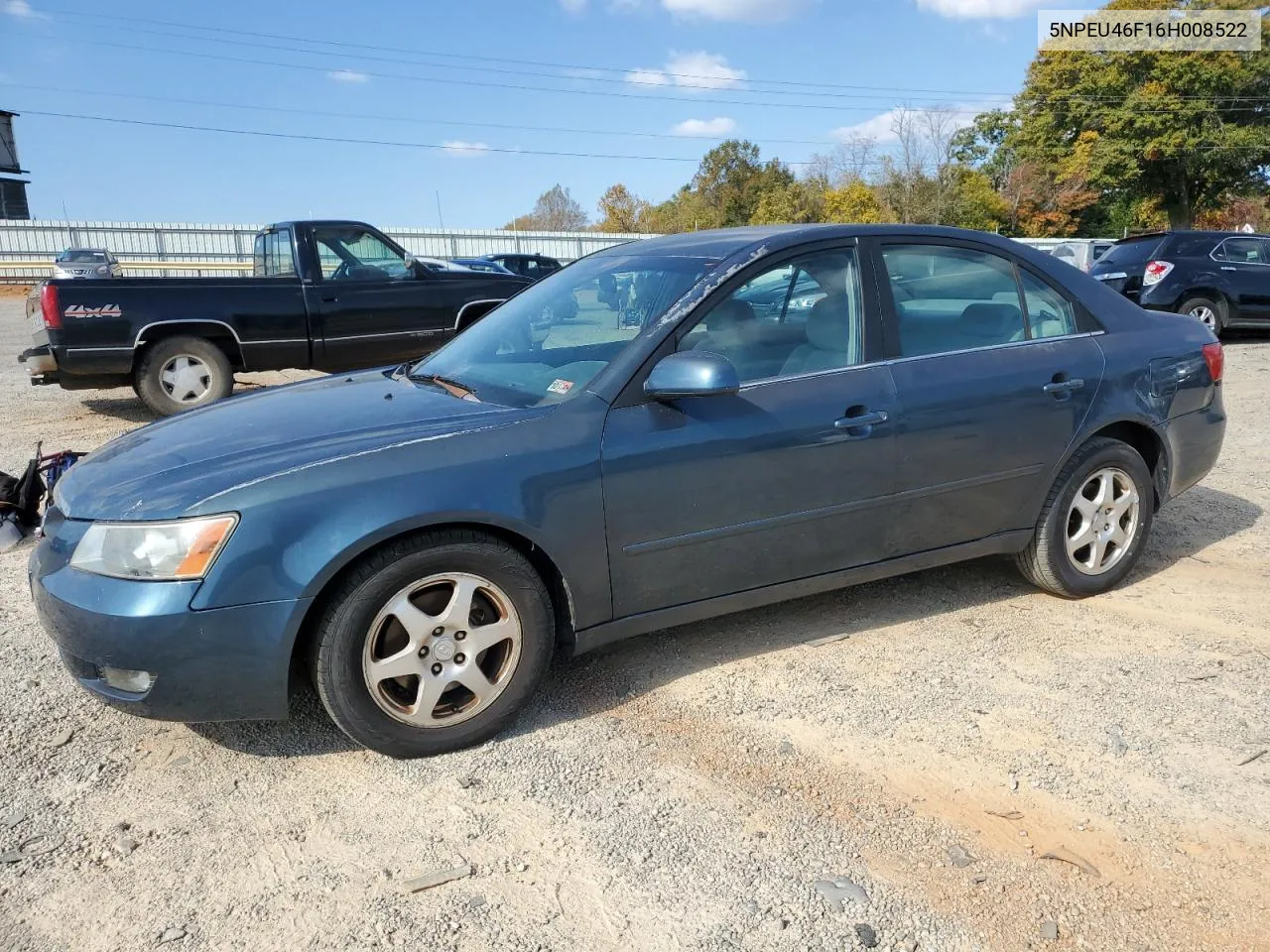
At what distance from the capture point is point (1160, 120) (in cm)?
4150

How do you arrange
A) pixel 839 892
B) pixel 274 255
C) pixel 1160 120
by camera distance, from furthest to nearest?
pixel 1160 120, pixel 274 255, pixel 839 892

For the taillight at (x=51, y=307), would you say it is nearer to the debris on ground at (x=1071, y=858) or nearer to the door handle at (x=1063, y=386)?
the door handle at (x=1063, y=386)

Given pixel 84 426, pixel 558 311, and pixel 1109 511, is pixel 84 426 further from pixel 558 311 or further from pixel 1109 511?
pixel 1109 511

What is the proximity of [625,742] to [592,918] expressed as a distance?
813 mm

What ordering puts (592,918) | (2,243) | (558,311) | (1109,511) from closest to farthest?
(592,918)
(558,311)
(1109,511)
(2,243)

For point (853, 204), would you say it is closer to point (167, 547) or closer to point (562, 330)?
point (562, 330)

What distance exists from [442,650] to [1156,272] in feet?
41.9

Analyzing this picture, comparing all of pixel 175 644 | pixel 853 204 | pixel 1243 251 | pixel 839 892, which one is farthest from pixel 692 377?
pixel 853 204

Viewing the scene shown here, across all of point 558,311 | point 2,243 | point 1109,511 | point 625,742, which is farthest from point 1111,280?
point 2,243

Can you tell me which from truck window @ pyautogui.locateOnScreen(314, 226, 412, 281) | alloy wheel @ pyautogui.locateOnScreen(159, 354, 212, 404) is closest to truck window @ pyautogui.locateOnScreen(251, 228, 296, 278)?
truck window @ pyautogui.locateOnScreen(314, 226, 412, 281)

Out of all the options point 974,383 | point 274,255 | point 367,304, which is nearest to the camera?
point 974,383

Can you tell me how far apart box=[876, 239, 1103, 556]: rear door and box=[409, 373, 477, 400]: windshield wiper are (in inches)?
63.4

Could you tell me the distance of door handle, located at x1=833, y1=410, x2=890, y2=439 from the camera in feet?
11.2

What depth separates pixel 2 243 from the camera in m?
31.5
